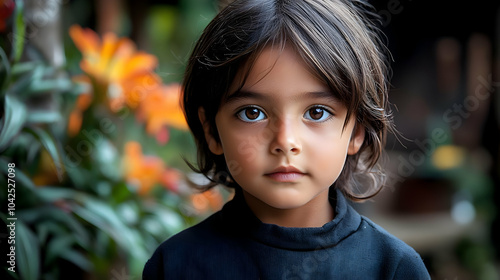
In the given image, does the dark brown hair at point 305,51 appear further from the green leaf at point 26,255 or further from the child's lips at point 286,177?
the green leaf at point 26,255

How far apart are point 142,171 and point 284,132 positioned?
4.11 feet

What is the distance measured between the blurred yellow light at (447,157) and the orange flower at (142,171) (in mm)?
2433

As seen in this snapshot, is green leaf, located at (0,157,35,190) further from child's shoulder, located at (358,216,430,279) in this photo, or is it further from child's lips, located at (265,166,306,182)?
child's shoulder, located at (358,216,430,279)

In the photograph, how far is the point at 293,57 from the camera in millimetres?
998

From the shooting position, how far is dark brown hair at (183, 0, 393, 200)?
3.33 feet

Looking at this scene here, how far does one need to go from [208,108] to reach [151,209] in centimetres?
104

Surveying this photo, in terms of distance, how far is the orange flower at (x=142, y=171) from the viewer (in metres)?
2.11

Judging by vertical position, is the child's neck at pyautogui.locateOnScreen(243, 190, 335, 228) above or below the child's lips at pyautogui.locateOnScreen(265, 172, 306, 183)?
below

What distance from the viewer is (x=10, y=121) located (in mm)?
1441

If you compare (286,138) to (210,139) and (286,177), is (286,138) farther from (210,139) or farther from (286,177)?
(210,139)

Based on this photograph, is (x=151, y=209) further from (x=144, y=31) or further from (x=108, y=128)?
(x=144, y=31)

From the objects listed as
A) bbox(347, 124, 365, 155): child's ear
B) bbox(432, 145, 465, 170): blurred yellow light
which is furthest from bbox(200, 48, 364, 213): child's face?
bbox(432, 145, 465, 170): blurred yellow light

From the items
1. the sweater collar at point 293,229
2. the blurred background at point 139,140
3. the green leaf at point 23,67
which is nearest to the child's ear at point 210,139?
the sweater collar at point 293,229

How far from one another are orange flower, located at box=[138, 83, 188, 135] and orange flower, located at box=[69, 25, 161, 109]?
0.28 ft
